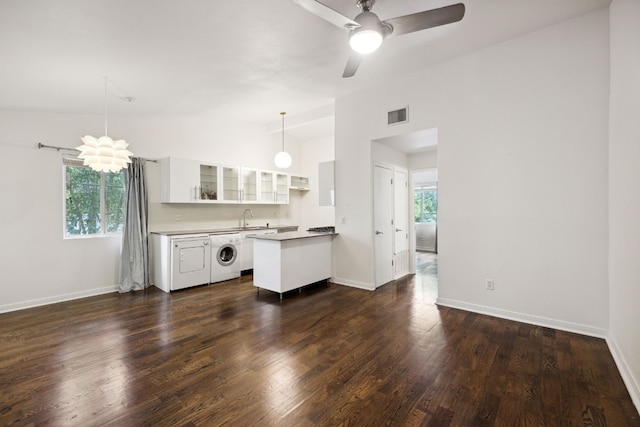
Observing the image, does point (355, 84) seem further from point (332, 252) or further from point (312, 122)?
point (332, 252)

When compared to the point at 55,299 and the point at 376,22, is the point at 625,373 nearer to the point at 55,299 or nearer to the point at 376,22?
the point at 376,22

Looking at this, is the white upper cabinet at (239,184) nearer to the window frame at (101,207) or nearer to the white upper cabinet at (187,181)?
the white upper cabinet at (187,181)

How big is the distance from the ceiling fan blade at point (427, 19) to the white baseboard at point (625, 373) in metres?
2.80

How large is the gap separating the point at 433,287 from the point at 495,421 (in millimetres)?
2948

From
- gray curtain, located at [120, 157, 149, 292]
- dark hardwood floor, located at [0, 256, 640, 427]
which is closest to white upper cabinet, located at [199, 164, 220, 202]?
gray curtain, located at [120, 157, 149, 292]

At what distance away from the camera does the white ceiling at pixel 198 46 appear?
2199 millimetres

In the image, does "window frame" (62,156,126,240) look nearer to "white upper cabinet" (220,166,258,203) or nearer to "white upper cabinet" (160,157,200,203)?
"white upper cabinet" (160,157,200,203)

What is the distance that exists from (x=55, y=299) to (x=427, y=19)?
5.58 m

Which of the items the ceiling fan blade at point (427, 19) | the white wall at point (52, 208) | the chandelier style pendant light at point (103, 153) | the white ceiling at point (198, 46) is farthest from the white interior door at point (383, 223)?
the white wall at point (52, 208)

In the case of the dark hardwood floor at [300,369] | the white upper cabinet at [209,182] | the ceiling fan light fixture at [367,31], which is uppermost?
the ceiling fan light fixture at [367,31]

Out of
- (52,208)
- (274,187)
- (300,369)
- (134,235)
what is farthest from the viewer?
(274,187)

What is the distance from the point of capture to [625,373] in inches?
81.5

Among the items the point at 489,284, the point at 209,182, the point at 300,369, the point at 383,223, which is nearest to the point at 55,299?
the point at 209,182

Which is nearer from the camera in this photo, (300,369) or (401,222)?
(300,369)
